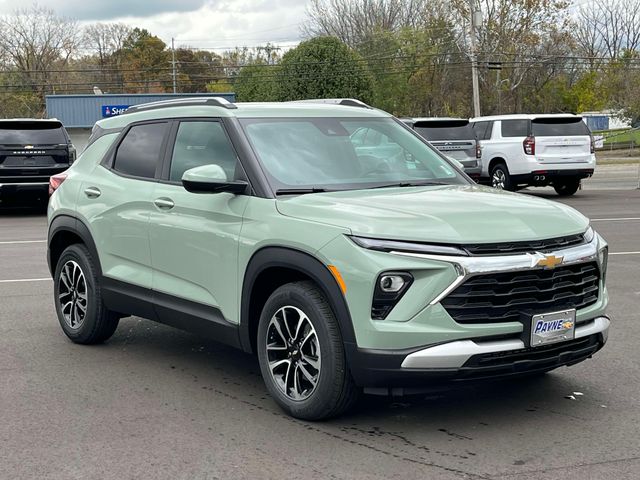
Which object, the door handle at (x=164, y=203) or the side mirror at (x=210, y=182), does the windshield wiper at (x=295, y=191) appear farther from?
the door handle at (x=164, y=203)

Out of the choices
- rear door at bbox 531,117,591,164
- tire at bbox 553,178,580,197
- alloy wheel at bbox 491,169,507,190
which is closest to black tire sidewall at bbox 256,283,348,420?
rear door at bbox 531,117,591,164

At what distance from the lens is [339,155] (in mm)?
5660

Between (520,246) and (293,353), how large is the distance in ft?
4.45

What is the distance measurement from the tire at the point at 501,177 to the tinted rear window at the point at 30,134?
1069cm

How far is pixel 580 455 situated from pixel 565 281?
905 mm

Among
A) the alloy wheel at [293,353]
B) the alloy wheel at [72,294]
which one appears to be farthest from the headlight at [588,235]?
the alloy wheel at [72,294]

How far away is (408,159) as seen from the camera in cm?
599

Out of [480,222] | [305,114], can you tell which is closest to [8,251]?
[305,114]

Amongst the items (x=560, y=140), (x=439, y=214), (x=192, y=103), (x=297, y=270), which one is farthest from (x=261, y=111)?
(x=560, y=140)

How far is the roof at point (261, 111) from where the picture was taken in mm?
5695

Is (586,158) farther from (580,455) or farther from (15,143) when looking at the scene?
(580,455)

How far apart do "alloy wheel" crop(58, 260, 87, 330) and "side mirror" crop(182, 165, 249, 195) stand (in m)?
1.94

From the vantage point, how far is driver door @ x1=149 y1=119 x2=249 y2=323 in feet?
17.2

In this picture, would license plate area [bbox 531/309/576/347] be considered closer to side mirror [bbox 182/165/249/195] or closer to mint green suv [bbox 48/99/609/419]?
mint green suv [bbox 48/99/609/419]
